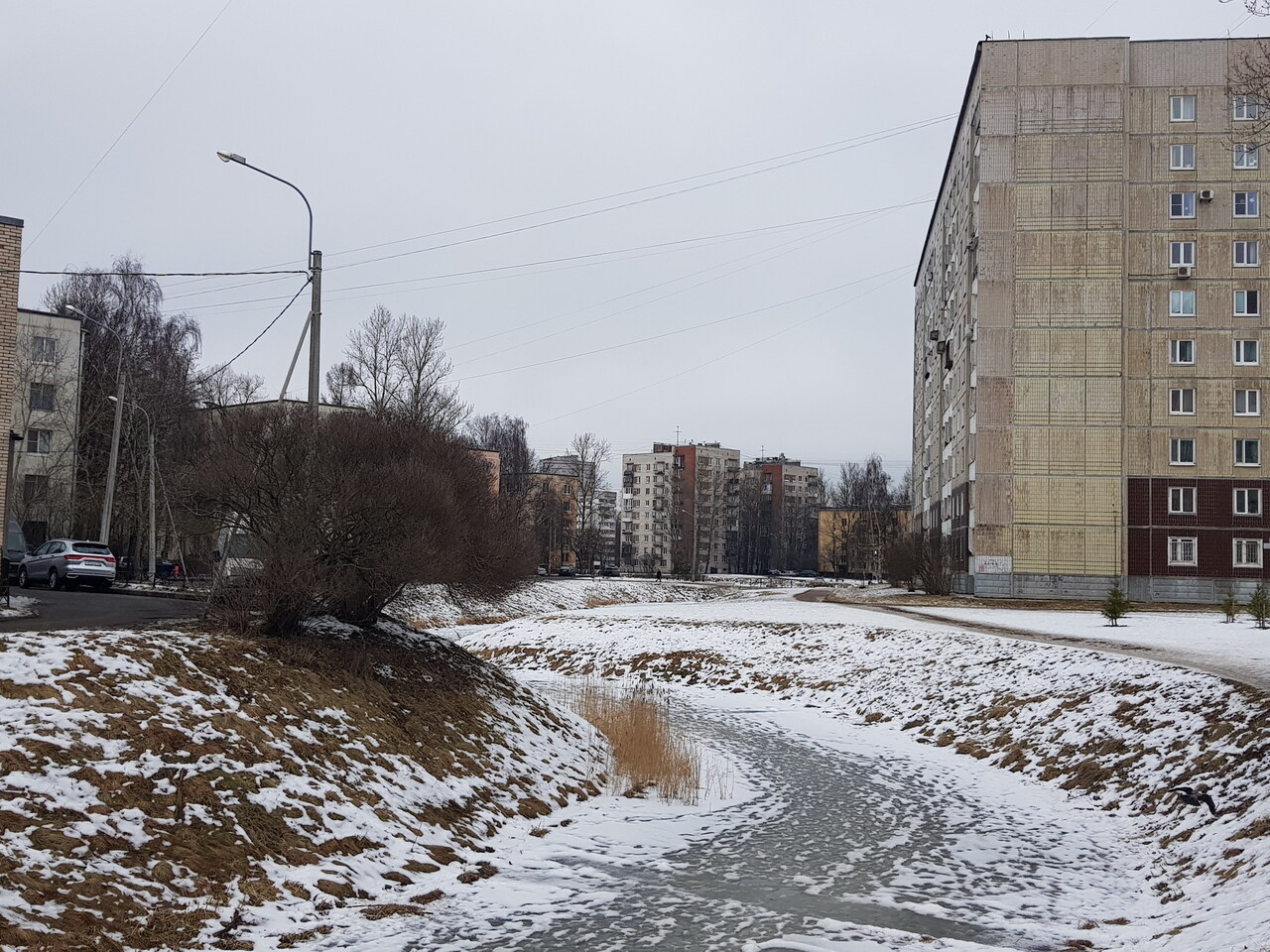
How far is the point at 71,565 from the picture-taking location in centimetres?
3819

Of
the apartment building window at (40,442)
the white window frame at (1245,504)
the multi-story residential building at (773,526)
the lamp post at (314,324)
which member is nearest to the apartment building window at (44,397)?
the apartment building window at (40,442)

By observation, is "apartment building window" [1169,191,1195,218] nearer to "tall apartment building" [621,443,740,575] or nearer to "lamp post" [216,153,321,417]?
"lamp post" [216,153,321,417]

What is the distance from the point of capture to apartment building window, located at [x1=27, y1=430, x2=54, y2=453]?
60.3 metres

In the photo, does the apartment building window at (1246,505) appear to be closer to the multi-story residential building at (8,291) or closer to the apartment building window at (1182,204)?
the apartment building window at (1182,204)

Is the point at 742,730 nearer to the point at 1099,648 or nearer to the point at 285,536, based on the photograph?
the point at 1099,648

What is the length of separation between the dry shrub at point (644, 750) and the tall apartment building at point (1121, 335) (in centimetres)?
3772

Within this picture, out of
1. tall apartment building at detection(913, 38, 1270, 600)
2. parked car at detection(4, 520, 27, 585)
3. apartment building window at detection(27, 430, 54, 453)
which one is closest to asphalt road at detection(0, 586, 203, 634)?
parked car at detection(4, 520, 27, 585)

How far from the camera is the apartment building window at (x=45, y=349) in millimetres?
60400

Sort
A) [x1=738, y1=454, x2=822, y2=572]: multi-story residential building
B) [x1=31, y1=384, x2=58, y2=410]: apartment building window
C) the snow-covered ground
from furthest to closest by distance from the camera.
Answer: [x1=738, y1=454, x2=822, y2=572]: multi-story residential building, [x1=31, y1=384, x2=58, y2=410]: apartment building window, the snow-covered ground

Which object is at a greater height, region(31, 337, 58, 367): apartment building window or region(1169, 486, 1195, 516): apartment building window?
region(31, 337, 58, 367): apartment building window

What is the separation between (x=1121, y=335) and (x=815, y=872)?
1945 inches

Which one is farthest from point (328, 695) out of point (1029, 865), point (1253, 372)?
point (1253, 372)

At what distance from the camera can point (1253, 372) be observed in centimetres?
5466

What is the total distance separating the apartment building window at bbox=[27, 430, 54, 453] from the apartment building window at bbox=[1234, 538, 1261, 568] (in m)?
59.9
